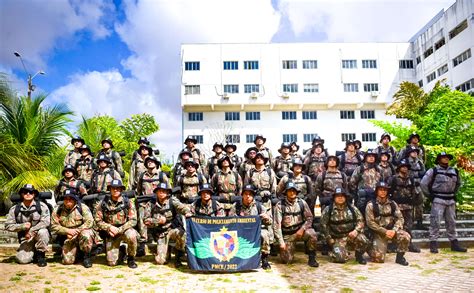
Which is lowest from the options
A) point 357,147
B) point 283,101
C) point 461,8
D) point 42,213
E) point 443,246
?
point 443,246

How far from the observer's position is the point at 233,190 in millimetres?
10344

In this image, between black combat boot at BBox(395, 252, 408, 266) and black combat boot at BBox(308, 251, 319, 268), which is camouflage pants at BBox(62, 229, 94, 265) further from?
black combat boot at BBox(395, 252, 408, 266)

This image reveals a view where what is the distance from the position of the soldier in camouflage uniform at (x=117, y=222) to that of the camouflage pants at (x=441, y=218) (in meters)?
7.54

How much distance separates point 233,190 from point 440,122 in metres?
8.58

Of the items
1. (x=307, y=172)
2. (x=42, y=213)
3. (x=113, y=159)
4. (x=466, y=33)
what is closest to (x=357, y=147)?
(x=307, y=172)

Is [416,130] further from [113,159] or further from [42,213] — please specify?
[42,213]

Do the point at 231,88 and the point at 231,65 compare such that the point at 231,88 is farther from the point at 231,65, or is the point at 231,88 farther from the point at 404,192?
the point at 404,192

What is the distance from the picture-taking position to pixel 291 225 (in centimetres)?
923

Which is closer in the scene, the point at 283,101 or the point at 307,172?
the point at 307,172

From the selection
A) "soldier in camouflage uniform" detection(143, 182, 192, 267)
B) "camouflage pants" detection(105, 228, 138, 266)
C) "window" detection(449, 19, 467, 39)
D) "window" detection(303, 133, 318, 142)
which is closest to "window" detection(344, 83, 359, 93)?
"window" detection(303, 133, 318, 142)

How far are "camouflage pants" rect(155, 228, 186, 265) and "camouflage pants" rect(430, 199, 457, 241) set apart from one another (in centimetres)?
640

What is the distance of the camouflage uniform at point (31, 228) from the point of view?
350 inches

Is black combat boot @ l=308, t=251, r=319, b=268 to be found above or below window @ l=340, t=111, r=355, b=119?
below

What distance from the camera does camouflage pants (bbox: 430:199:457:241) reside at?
32.5 ft
